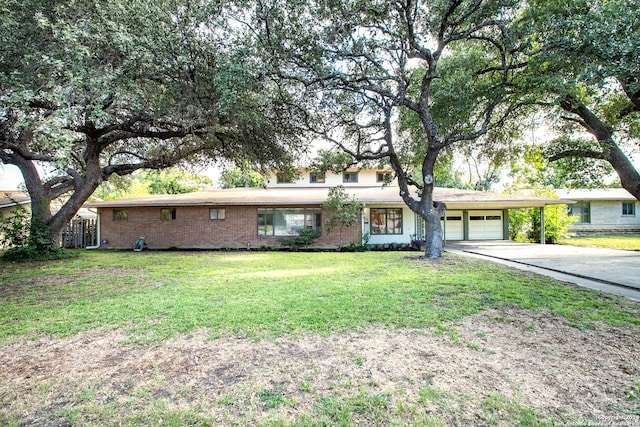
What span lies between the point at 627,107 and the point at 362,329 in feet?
39.2

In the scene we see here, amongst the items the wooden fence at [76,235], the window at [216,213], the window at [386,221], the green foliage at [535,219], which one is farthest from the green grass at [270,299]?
the green foliage at [535,219]

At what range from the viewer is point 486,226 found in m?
19.3

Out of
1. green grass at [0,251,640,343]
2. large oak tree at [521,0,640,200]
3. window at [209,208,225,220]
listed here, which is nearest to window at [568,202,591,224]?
large oak tree at [521,0,640,200]

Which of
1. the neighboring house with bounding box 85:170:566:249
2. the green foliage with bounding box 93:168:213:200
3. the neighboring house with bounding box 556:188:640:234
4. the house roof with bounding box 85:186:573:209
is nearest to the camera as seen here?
the house roof with bounding box 85:186:573:209

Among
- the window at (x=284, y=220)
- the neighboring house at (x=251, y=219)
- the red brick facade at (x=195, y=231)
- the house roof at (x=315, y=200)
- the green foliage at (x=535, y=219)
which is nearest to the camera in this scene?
the house roof at (x=315, y=200)

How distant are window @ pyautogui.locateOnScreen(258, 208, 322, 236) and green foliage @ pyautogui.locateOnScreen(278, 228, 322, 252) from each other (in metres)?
0.53

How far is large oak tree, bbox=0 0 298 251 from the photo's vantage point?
6.42m

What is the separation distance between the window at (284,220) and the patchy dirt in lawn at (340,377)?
1173 cm

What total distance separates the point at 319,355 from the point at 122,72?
742cm

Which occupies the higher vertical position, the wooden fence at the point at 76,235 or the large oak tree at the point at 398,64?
the large oak tree at the point at 398,64

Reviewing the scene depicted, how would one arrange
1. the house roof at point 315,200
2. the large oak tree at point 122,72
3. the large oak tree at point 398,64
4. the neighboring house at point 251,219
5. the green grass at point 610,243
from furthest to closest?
the neighboring house at point 251,219 < the house roof at point 315,200 < the green grass at point 610,243 < the large oak tree at point 398,64 < the large oak tree at point 122,72

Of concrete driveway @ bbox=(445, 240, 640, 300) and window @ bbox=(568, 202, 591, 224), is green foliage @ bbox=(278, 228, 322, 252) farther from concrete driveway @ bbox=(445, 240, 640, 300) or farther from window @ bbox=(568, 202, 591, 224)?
window @ bbox=(568, 202, 591, 224)

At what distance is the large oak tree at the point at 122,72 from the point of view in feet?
21.1

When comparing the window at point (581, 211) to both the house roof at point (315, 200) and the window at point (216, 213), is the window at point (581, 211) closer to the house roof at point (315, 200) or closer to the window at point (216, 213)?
the house roof at point (315, 200)
